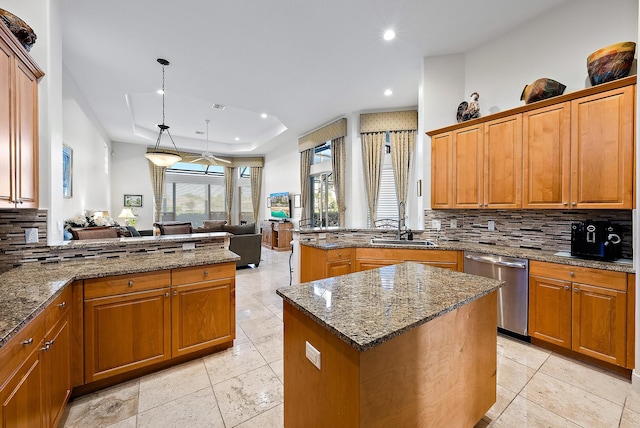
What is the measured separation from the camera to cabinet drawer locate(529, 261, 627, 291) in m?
2.02

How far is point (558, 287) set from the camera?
2301 mm

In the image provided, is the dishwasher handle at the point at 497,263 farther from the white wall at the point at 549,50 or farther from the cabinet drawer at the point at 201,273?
the cabinet drawer at the point at 201,273

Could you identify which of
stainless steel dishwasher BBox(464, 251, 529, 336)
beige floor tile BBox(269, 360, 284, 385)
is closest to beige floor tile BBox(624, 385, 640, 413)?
stainless steel dishwasher BBox(464, 251, 529, 336)

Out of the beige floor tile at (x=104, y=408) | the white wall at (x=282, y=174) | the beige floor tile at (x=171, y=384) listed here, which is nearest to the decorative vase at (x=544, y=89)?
the beige floor tile at (x=171, y=384)

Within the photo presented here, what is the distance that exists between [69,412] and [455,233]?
399cm

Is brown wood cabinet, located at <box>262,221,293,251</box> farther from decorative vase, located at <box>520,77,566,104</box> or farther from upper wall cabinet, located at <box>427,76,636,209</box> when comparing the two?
decorative vase, located at <box>520,77,566,104</box>

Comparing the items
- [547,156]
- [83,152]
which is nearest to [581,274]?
[547,156]

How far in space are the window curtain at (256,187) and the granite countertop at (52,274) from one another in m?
7.10

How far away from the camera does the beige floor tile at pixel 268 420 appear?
5.37ft

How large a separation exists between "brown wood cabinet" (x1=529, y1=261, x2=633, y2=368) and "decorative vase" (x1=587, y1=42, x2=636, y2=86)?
1.61m

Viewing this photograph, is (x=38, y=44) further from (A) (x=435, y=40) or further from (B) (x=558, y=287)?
(B) (x=558, y=287)

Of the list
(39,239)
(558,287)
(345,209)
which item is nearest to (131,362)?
(39,239)

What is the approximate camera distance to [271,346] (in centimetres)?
256

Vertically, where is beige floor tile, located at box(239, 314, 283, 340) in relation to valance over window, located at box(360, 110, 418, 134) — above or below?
below
